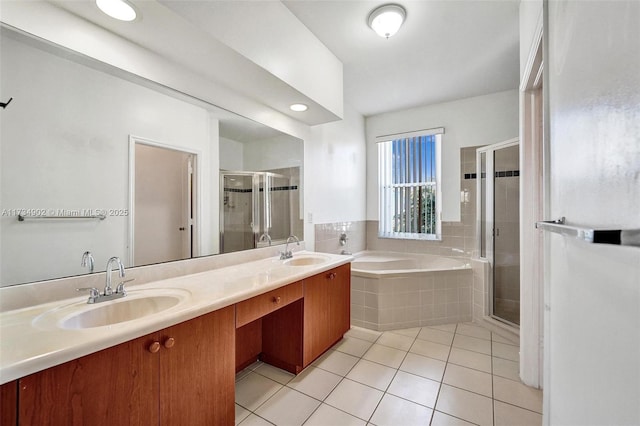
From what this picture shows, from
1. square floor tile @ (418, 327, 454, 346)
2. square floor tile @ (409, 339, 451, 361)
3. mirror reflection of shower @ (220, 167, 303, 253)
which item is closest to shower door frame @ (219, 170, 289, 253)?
mirror reflection of shower @ (220, 167, 303, 253)

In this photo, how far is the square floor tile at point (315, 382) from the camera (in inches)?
69.7

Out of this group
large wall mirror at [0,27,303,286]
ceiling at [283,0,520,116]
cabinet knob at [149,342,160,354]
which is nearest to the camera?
cabinet knob at [149,342,160,354]

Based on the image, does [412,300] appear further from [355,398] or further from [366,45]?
[366,45]

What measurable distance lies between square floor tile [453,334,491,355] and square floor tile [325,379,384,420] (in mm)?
1094

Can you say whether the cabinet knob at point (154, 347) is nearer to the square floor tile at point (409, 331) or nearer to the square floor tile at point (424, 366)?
the square floor tile at point (424, 366)

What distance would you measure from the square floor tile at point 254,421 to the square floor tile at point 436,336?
1655 millimetres

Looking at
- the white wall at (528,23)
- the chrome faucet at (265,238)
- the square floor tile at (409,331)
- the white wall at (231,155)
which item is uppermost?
the white wall at (528,23)

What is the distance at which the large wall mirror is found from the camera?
3.71 ft

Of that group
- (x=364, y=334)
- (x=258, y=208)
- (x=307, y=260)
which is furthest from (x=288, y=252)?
(x=364, y=334)

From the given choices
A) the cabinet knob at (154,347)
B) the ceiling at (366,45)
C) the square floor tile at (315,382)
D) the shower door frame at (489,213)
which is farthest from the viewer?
the shower door frame at (489,213)

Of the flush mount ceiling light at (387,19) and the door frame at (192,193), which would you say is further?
the flush mount ceiling light at (387,19)

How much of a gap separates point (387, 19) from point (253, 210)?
1798mm

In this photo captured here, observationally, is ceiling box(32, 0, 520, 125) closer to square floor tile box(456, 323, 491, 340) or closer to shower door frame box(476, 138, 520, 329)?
shower door frame box(476, 138, 520, 329)

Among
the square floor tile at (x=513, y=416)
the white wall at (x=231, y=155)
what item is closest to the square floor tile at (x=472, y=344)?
the square floor tile at (x=513, y=416)
